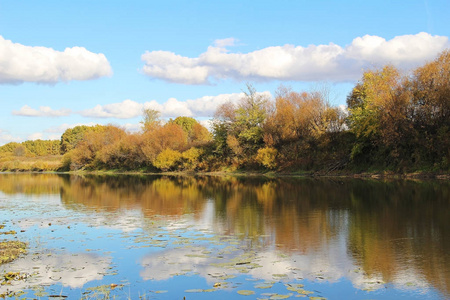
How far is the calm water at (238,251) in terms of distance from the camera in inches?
380

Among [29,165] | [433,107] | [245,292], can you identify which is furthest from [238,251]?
[29,165]

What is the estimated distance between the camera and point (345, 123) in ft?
183

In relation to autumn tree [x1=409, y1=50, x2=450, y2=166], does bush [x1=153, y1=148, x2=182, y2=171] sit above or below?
below

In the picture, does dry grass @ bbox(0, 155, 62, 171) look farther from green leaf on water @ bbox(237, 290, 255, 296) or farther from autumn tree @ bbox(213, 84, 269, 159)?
green leaf on water @ bbox(237, 290, 255, 296)

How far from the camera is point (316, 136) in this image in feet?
183

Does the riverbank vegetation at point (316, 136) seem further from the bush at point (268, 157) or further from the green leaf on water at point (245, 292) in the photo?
the green leaf on water at point (245, 292)

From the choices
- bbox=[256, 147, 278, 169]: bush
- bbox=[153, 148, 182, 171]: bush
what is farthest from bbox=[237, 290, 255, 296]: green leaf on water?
bbox=[153, 148, 182, 171]: bush

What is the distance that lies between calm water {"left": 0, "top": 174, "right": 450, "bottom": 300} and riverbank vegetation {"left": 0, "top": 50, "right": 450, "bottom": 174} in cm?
2209

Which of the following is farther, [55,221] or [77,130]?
[77,130]

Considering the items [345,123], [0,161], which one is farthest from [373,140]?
[0,161]

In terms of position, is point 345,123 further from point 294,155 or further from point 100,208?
point 100,208

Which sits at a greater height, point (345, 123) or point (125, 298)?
point (345, 123)

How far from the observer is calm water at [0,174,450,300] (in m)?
9.66

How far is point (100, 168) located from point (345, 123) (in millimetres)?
57245
